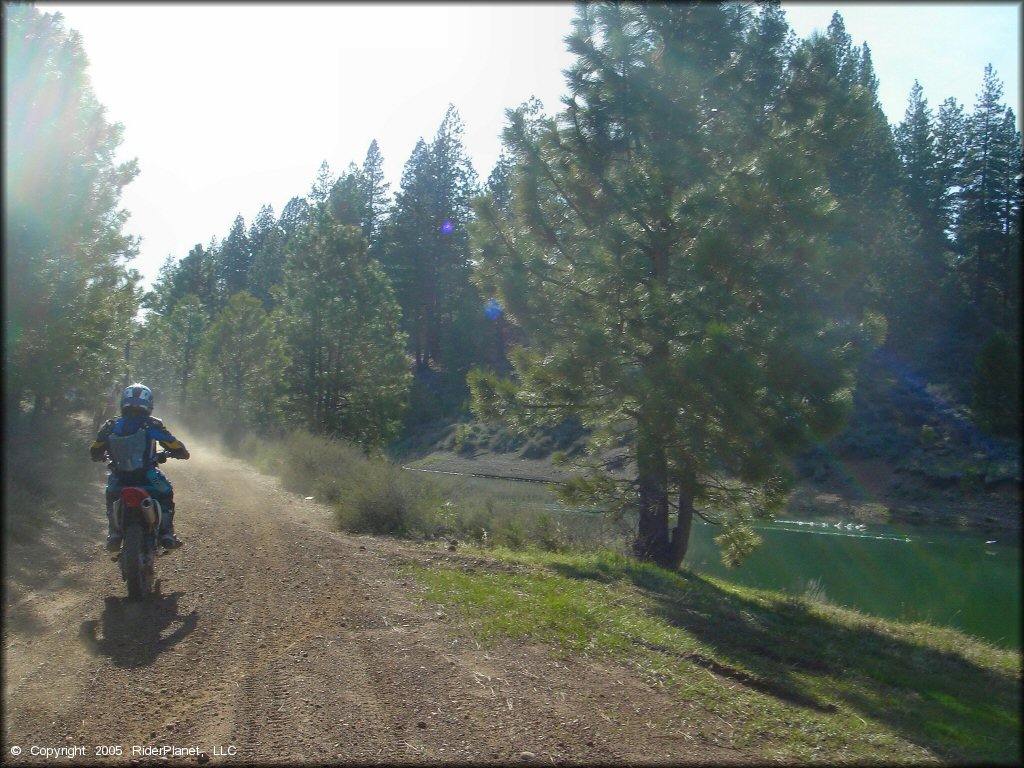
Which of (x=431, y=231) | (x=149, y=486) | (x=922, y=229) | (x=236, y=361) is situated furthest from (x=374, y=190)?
(x=149, y=486)

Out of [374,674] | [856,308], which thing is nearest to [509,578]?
[374,674]

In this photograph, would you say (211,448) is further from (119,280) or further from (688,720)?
(688,720)

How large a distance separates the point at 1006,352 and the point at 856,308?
9635 mm

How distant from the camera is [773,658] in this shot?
7773 mm

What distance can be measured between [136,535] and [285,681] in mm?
2615

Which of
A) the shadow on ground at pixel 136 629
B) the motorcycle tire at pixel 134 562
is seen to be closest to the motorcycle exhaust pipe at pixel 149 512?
the motorcycle tire at pixel 134 562

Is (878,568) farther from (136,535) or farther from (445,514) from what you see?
(136,535)

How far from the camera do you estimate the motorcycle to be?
7582mm

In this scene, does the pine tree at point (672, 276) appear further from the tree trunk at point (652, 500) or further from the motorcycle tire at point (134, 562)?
the motorcycle tire at point (134, 562)

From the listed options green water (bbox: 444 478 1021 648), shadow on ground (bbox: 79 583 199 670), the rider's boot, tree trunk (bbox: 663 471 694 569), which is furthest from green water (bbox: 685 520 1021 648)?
the rider's boot

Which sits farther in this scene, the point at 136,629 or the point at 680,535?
the point at 680,535

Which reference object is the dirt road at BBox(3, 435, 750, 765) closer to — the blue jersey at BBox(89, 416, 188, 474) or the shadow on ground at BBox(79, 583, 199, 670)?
the shadow on ground at BBox(79, 583, 199, 670)

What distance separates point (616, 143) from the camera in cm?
1306

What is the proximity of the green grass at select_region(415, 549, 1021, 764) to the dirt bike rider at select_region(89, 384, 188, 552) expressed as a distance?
2916 mm
